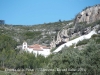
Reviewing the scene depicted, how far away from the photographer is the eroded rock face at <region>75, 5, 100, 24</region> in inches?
3250

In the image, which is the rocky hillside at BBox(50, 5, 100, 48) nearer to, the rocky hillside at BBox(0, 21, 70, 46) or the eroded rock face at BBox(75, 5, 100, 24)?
the eroded rock face at BBox(75, 5, 100, 24)

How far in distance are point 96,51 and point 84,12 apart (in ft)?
226

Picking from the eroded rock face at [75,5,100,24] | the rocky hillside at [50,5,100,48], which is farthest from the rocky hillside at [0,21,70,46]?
the eroded rock face at [75,5,100,24]

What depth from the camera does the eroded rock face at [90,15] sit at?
271 ft

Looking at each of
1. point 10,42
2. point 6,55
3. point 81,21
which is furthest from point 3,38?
point 81,21

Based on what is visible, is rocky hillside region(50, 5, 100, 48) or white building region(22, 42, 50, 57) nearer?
rocky hillside region(50, 5, 100, 48)

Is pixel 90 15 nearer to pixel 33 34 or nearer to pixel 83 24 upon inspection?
pixel 83 24

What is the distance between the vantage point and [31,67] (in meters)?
58.6

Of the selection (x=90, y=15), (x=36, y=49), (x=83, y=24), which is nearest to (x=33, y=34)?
(x=36, y=49)

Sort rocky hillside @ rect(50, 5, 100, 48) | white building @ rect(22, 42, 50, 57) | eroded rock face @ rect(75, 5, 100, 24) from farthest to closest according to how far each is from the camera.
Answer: eroded rock face @ rect(75, 5, 100, 24)
white building @ rect(22, 42, 50, 57)
rocky hillside @ rect(50, 5, 100, 48)

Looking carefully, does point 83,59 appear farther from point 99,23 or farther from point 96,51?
point 99,23

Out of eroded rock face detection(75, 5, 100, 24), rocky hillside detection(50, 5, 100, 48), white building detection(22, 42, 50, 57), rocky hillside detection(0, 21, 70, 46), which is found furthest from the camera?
rocky hillside detection(0, 21, 70, 46)

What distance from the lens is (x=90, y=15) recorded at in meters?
85.0

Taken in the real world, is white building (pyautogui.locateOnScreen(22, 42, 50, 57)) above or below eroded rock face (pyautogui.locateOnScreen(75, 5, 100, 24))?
below
